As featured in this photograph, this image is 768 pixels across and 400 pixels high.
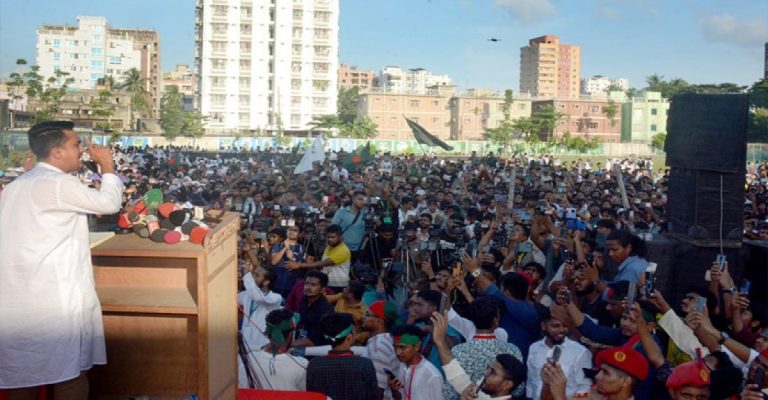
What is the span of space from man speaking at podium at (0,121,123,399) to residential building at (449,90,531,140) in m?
83.6

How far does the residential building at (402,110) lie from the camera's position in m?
82.2

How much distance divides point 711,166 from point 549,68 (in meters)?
152

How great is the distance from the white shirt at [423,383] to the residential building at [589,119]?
275 ft

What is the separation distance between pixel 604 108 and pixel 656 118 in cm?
575

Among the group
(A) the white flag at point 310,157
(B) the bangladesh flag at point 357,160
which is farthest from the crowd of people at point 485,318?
(B) the bangladesh flag at point 357,160

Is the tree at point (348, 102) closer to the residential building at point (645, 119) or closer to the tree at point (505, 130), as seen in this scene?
the tree at point (505, 130)

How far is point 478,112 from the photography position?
3415 inches

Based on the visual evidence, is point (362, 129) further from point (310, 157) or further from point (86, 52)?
point (310, 157)

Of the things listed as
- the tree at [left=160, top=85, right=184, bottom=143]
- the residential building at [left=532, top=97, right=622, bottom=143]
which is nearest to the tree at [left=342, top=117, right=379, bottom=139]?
the tree at [left=160, top=85, right=184, bottom=143]

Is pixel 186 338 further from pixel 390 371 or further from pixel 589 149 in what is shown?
pixel 589 149

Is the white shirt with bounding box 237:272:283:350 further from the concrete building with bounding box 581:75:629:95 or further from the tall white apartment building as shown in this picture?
the concrete building with bounding box 581:75:629:95

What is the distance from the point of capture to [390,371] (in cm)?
458

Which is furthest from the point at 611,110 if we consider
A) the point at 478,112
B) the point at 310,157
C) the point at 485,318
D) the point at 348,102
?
the point at 485,318

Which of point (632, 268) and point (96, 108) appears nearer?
point (632, 268)
